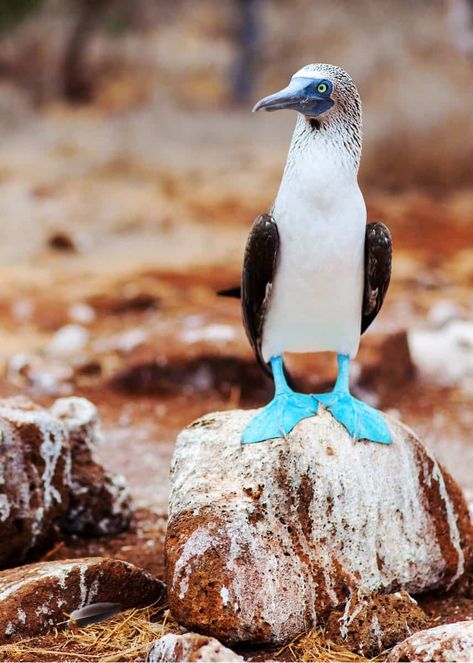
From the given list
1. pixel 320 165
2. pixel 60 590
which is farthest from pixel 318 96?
pixel 60 590

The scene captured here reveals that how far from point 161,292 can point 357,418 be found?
499 centimetres

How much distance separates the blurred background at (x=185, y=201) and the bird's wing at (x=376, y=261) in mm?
1428

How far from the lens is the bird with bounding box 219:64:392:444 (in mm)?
2965

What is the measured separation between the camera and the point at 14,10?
14.3 meters

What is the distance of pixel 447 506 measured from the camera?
11.2 ft

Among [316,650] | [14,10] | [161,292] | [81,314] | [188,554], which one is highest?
[14,10]

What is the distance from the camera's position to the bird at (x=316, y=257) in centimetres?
296

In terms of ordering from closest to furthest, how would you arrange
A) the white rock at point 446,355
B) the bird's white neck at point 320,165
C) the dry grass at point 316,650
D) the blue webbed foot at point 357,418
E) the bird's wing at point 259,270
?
the dry grass at point 316,650, the bird's white neck at point 320,165, the bird's wing at point 259,270, the blue webbed foot at point 357,418, the white rock at point 446,355

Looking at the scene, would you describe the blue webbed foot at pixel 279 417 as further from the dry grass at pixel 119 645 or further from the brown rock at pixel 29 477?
the brown rock at pixel 29 477

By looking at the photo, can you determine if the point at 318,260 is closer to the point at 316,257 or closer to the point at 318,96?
the point at 316,257

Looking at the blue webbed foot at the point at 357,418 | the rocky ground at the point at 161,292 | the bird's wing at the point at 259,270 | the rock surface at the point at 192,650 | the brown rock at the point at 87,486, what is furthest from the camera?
the rocky ground at the point at 161,292

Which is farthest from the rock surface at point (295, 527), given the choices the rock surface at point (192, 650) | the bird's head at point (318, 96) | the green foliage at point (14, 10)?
the green foliage at point (14, 10)

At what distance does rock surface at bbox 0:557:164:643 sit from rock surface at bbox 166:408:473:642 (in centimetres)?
27

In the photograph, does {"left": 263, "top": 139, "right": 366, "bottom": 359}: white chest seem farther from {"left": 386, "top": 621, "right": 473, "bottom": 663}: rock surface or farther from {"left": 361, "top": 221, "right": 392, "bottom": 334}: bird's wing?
{"left": 386, "top": 621, "right": 473, "bottom": 663}: rock surface
